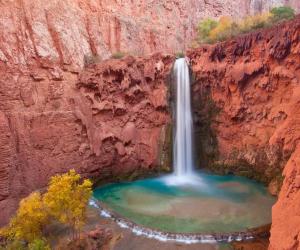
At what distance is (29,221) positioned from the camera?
31.1ft

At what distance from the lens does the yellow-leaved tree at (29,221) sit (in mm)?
9422

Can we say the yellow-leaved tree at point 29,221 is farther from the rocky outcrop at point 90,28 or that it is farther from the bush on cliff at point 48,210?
the rocky outcrop at point 90,28

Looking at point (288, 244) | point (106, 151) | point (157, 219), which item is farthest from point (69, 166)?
point (288, 244)

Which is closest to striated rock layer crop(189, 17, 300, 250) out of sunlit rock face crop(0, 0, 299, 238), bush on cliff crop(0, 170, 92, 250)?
sunlit rock face crop(0, 0, 299, 238)

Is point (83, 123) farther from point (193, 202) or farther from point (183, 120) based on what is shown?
point (193, 202)

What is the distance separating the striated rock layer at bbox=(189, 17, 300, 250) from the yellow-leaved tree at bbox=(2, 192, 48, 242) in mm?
10056

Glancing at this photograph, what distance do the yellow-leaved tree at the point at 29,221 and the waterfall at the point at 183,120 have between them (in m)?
11.6

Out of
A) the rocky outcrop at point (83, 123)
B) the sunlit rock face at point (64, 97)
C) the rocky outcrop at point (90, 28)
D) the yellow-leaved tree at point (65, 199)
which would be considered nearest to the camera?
the yellow-leaved tree at point (65, 199)

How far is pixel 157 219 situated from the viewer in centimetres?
1283

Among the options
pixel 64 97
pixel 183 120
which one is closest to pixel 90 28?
pixel 64 97

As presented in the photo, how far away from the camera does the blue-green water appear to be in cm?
1220

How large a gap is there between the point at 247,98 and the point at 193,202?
7452 millimetres

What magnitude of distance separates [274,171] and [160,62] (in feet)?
33.1

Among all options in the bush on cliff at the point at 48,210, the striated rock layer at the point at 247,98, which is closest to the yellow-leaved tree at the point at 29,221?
the bush on cliff at the point at 48,210
